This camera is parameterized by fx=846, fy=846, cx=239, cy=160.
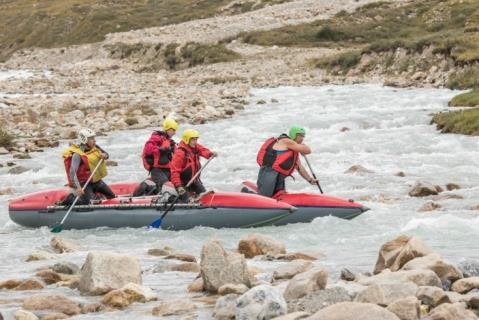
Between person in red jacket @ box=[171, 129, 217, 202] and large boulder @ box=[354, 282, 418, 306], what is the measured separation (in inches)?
301

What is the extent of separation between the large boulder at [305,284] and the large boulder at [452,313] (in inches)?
54.4

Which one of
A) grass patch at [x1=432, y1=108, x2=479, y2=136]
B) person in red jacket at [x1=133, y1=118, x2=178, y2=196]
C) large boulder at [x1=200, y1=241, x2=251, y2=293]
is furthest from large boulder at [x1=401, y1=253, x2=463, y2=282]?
grass patch at [x1=432, y1=108, x2=479, y2=136]

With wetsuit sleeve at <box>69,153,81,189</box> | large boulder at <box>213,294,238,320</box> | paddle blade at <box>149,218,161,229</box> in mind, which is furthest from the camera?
wetsuit sleeve at <box>69,153,81,189</box>

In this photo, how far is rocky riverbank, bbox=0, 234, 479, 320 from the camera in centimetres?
730

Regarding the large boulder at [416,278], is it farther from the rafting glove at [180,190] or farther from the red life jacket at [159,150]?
the red life jacket at [159,150]

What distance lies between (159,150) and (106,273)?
6671 mm

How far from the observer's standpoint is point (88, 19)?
106 meters

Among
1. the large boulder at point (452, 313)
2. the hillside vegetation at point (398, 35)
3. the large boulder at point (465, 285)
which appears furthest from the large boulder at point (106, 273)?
the hillside vegetation at point (398, 35)

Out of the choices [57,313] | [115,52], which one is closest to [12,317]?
[57,313]

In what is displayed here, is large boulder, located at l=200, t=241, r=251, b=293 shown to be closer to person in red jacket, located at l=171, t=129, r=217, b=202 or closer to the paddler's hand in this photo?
person in red jacket, located at l=171, t=129, r=217, b=202

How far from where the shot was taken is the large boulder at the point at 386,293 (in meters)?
7.38

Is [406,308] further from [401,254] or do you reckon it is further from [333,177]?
[333,177]

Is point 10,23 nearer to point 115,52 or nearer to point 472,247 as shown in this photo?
point 115,52

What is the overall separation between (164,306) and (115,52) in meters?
72.3
